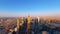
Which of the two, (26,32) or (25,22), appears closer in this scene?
(26,32)

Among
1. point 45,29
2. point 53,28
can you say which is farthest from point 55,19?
point 45,29

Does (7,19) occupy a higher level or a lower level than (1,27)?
higher

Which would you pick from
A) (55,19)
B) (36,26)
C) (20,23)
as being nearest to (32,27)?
(36,26)

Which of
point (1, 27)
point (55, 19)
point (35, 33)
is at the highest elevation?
point (55, 19)

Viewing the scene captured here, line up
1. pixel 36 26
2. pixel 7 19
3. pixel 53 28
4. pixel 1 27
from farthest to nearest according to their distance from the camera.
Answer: pixel 36 26 < pixel 53 28 < pixel 1 27 < pixel 7 19

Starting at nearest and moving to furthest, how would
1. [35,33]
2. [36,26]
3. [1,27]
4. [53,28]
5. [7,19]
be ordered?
[7,19] → [1,27] → [53,28] → [35,33] → [36,26]

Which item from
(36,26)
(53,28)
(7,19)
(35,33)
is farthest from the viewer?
(36,26)

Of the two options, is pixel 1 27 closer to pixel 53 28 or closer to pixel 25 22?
pixel 25 22

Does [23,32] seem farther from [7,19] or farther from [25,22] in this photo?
[7,19]

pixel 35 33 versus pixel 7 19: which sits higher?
pixel 7 19
